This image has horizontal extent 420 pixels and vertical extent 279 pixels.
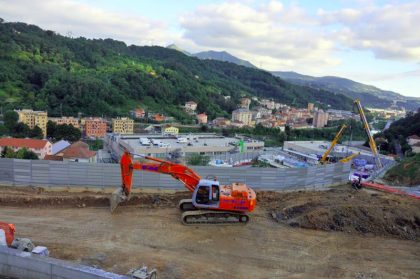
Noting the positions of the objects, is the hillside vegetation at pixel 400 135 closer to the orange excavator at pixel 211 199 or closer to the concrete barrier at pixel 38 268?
the orange excavator at pixel 211 199

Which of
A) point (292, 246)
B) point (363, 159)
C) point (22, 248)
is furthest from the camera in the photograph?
point (363, 159)

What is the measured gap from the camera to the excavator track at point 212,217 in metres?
9.95

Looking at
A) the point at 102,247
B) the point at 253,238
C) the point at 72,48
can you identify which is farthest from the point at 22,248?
the point at 72,48

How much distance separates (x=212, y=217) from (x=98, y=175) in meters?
5.03

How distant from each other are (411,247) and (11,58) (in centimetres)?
7630

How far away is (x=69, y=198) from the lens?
11.3 m

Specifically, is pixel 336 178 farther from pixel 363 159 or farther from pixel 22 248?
pixel 363 159

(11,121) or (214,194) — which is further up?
(11,121)

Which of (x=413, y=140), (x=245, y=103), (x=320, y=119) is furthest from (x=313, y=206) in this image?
(x=245, y=103)

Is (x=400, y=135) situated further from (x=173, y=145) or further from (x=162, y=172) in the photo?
(x=162, y=172)

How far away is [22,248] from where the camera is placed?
7.32 meters

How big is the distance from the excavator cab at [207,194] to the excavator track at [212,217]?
0.72 ft

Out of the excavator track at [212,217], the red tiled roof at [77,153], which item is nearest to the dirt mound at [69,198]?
the excavator track at [212,217]

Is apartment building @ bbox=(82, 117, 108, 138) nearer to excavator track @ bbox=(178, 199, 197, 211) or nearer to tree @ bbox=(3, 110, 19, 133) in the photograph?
tree @ bbox=(3, 110, 19, 133)
